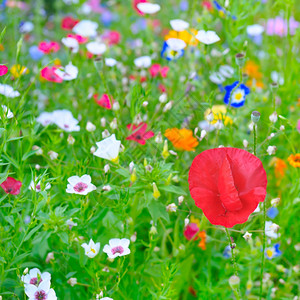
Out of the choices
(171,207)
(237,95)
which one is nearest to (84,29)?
(237,95)

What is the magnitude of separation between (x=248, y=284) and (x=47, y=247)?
55cm

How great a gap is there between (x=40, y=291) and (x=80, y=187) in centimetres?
24

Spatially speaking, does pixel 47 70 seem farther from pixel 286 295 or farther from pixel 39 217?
pixel 286 295

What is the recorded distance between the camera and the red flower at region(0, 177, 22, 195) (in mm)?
1083

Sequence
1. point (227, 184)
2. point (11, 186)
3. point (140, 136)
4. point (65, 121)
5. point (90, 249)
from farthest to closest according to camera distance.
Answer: point (65, 121) < point (140, 136) < point (11, 186) < point (90, 249) < point (227, 184)

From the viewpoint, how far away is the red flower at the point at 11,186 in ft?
3.55

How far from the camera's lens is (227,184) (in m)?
0.86

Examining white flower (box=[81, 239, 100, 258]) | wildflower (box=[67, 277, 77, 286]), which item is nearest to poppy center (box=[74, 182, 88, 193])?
white flower (box=[81, 239, 100, 258])

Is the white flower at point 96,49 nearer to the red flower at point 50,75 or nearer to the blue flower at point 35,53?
the red flower at point 50,75

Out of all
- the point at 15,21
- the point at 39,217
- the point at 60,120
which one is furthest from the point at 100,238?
the point at 15,21

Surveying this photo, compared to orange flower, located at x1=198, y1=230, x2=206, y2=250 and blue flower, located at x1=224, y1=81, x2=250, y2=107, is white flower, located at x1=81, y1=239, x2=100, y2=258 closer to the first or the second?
orange flower, located at x1=198, y1=230, x2=206, y2=250

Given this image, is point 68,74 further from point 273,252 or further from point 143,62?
point 273,252

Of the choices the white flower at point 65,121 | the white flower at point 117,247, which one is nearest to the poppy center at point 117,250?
the white flower at point 117,247

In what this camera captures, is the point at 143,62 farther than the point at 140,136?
Yes
